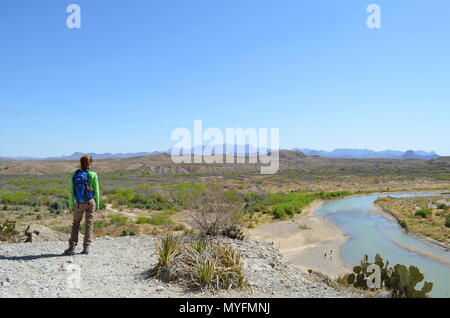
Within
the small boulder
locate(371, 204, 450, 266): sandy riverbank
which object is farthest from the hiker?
locate(371, 204, 450, 266): sandy riverbank

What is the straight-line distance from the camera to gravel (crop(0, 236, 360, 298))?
571cm

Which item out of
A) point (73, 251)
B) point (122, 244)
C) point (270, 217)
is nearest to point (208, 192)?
point (122, 244)

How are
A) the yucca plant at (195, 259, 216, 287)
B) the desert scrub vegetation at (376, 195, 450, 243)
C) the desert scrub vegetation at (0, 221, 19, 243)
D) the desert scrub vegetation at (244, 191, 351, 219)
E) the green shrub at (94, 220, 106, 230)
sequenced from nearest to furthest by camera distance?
the yucca plant at (195, 259, 216, 287) < the desert scrub vegetation at (0, 221, 19, 243) < the green shrub at (94, 220, 106, 230) < the desert scrub vegetation at (376, 195, 450, 243) < the desert scrub vegetation at (244, 191, 351, 219)

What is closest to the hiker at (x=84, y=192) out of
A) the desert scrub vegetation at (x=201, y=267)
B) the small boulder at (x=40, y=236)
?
the desert scrub vegetation at (x=201, y=267)

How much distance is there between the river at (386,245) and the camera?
13430mm

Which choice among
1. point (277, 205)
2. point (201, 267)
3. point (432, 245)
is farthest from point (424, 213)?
point (201, 267)

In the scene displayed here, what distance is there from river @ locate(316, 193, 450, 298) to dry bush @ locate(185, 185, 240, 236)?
668cm

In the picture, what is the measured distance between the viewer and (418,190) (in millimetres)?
49125

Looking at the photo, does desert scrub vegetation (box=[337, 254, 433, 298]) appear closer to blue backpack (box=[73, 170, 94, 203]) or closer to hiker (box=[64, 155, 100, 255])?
hiker (box=[64, 155, 100, 255])

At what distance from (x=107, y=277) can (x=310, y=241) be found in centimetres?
1420

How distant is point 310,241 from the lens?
733 inches

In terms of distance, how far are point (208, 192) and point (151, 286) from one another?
18.1ft
